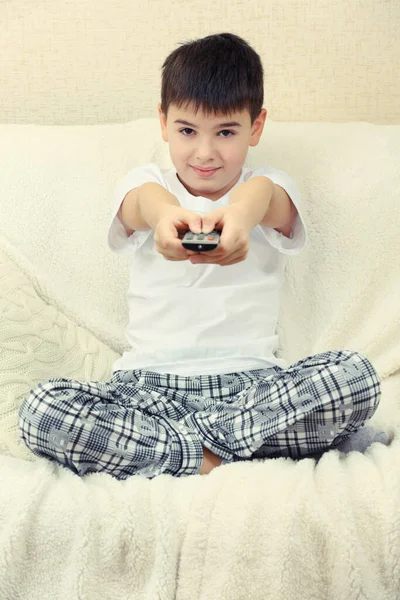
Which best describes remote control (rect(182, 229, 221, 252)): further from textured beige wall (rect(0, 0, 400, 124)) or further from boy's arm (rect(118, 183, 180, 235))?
textured beige wall (rect(0, 0, 400, 124))

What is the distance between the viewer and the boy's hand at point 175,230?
100cm

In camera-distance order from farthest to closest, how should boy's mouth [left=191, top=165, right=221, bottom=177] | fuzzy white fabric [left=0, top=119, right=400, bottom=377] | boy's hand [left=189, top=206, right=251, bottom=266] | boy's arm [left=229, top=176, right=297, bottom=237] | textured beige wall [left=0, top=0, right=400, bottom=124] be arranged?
textured beige wall [left=0, top=0, right=400, bottom=124]
fuzzy white fabric [left=0, top=119, right=400, bottom=377]
boy's mouth [left=191, top=165, right=221, bottom=177]
boy's arm [left=229, top=176, right=297, bottom=237]
boy's hand [left=189, top=206, right=251, bottom=266]

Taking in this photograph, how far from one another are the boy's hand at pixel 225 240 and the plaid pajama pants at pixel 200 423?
0.20 metres

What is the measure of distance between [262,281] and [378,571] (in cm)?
55

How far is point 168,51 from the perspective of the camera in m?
1.70

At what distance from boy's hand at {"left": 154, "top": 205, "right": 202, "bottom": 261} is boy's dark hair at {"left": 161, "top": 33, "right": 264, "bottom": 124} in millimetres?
262

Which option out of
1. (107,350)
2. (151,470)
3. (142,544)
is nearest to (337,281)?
(107,350)

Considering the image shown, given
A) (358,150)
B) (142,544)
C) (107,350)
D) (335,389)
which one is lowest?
(107,350)

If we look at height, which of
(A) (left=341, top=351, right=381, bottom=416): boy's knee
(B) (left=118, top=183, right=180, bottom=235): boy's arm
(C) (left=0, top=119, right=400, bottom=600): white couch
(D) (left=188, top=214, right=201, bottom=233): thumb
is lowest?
(C) (left=0, top=119, right=400, bottom=600): white couch

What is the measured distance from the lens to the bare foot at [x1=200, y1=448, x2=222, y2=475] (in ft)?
3.53

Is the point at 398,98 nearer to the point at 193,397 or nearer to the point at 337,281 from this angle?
the point at 337,281

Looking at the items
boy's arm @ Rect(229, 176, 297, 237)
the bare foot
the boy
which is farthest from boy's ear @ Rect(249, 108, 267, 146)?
the bare foot

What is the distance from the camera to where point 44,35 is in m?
1.73

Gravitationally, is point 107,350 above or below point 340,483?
below
